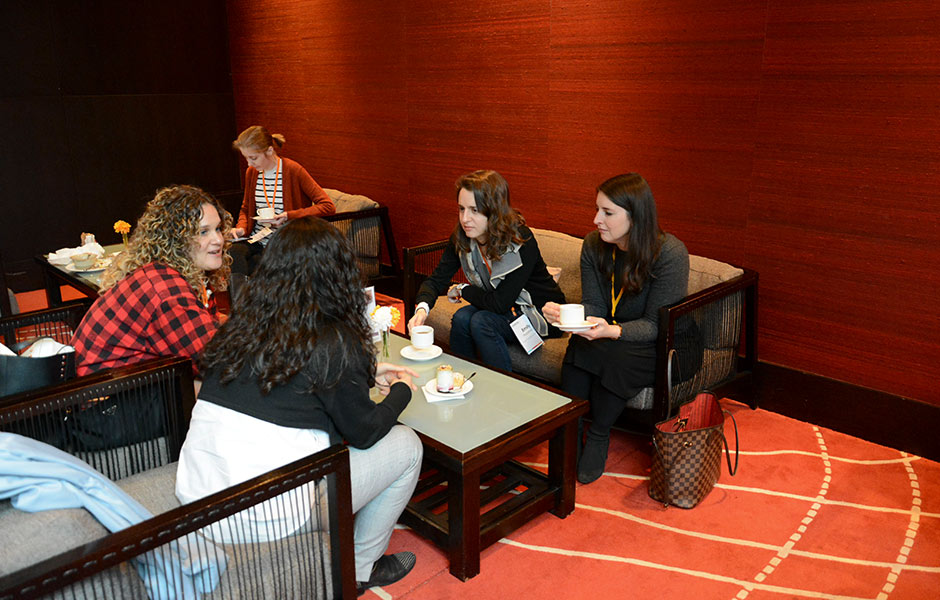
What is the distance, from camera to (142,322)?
2.49m

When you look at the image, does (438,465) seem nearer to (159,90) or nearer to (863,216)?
(863,216)

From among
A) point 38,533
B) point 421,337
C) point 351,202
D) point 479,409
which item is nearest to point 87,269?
point 351,202

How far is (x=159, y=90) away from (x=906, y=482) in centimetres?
609

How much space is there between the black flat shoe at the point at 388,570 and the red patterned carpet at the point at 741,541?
28 mm

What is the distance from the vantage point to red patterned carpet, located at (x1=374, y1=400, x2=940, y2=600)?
248 cm

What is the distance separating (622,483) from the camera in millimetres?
3139

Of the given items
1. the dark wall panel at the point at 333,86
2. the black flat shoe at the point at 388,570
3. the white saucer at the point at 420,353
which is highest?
the dark wall panel at the point at 333,86

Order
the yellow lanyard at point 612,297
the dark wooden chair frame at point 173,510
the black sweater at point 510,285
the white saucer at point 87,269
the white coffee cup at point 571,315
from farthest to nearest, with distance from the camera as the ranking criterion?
the white saucer at point 87,269 → the black sweater at point 510,285 → the yellow lanyard at point 612,297 → the white coffee cup at point 571,315 → the dark wooden chair frame at point 173,510

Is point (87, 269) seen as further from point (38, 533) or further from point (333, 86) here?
point (38, 533)

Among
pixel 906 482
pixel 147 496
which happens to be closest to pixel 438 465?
pixel 147 496

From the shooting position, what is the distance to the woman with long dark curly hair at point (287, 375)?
6.37 ft

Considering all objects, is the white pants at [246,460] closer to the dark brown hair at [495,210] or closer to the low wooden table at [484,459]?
the low wooden table at [484,459]

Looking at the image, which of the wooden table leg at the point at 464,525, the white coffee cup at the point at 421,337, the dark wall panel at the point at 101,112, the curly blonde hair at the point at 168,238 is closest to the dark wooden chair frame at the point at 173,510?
the curly blonde hair at the point at 168,238

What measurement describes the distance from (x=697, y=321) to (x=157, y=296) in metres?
2.16
